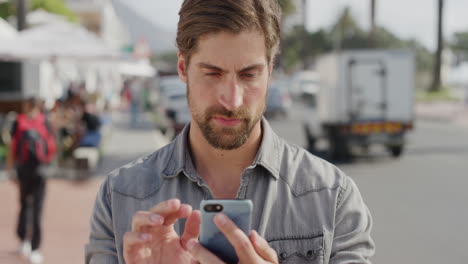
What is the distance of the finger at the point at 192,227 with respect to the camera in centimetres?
178

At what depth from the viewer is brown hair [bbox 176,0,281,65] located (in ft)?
6.40

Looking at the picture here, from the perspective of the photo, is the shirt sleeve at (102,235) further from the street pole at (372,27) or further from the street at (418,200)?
the street pole at (372,27)

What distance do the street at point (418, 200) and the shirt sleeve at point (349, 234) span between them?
5.18 meters

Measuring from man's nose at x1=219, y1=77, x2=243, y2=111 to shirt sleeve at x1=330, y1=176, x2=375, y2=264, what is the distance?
0.43 metres

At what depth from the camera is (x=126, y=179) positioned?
2.13 meters

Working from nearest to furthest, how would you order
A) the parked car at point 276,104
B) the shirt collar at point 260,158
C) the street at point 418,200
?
the shirt collar at point 260,158, the street at point 418,200, the parked car at point 276,104

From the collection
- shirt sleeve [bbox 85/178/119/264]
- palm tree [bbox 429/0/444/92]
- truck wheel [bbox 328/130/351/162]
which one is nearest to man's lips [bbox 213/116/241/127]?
shirt sleeve [bbox 85/178/119/264]

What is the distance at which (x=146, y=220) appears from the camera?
1738 millimetres

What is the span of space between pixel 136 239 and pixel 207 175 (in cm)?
45

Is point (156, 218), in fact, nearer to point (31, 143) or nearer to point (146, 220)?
point (146, 220)

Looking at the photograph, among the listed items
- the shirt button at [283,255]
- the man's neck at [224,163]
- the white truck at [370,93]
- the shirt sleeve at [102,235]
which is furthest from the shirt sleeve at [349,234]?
the white truck at [370,93]

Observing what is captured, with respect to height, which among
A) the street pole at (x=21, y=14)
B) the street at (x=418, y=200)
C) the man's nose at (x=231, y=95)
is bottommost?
the street at (x=418, y=200)

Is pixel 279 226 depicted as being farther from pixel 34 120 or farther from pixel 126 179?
pixel 34 120

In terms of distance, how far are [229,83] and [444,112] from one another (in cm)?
3892
